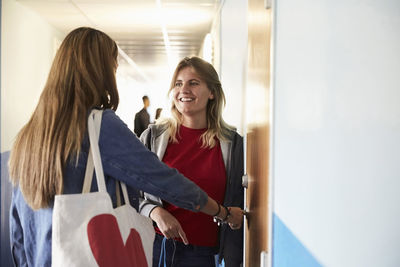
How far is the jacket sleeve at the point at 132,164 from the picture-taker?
111 cm

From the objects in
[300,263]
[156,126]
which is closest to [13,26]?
[156,126]

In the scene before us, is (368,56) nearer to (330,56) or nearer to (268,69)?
(330,56)

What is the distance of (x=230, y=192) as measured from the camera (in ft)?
5.53

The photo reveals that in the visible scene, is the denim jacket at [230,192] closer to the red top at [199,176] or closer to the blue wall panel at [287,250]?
the red top at [199,176]

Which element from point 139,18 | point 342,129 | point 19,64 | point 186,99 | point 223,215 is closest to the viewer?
point 342,129

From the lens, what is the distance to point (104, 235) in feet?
3.56

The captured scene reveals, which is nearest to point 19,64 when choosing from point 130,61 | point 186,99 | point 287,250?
point 186,99

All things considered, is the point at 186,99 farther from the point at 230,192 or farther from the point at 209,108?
the point at 230,192

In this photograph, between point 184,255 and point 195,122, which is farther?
point 195,122

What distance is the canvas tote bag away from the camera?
107 cm

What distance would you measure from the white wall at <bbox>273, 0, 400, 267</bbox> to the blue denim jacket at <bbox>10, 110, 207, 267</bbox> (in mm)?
318

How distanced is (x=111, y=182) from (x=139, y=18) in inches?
157

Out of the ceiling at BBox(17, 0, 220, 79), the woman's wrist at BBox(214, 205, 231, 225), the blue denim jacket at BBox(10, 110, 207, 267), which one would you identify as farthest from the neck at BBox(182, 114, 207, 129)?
the ceiling at BBox(17, 0, 220, 79)

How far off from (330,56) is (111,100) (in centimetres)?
68
